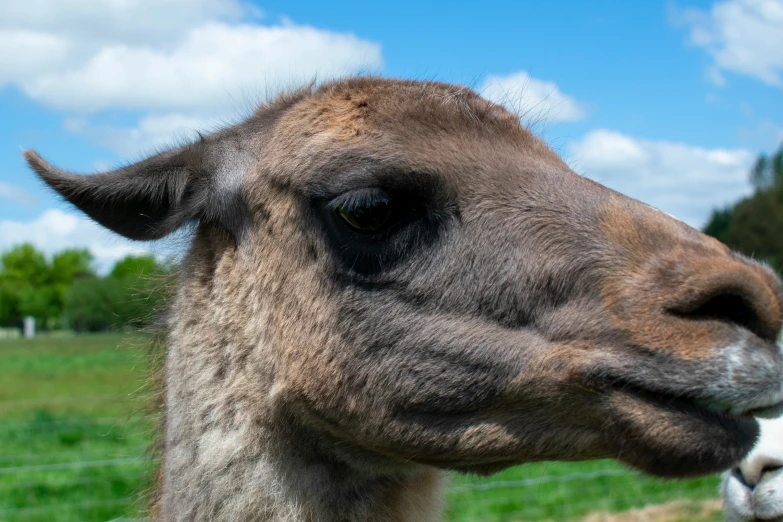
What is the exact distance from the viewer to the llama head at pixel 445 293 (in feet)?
8.60

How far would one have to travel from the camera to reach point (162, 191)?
3.65 metres

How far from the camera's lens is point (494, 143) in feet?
10.7

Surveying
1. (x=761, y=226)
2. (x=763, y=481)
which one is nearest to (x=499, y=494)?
(x=763, y=481)

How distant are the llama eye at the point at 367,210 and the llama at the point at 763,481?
3126mm

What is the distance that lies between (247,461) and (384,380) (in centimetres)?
79

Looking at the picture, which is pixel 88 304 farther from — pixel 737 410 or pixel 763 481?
pixel 737 410

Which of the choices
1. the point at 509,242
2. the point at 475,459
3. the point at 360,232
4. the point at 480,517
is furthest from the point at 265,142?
the point at 480,517

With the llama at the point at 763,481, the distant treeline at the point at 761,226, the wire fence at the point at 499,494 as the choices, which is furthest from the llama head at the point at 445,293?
the distant treeline at the point at 761,226

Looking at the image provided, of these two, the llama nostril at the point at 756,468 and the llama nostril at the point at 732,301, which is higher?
the llama nostril at the point at 732,301

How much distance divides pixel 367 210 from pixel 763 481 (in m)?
3.55

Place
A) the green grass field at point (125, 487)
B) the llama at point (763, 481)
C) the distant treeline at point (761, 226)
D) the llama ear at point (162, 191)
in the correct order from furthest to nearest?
1. the distant treeline at point (761, 226)
2. the green grass field at point (125, 487)
3. the llama at point (763, 481)
4. the llama ear at point (162, 191)

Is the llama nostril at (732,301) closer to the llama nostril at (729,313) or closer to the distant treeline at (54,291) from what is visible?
the llama nostril at (729,313)

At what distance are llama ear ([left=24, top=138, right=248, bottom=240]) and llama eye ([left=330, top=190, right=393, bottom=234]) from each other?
663 mm

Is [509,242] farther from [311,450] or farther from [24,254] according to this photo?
[24,254]
